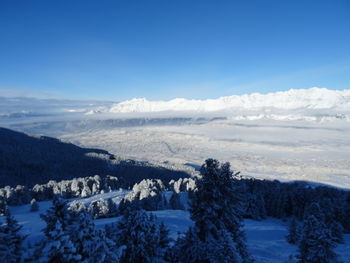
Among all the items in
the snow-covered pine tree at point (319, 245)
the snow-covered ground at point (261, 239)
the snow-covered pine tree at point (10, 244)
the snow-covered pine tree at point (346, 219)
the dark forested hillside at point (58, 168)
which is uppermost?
the snow-covered pine tree at point (10, 244)

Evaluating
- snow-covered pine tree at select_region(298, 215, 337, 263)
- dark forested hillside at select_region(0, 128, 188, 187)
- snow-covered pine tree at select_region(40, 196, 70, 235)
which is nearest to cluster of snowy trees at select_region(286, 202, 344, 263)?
snow-covered pine tree at select_region(298, 215, 337, 263)

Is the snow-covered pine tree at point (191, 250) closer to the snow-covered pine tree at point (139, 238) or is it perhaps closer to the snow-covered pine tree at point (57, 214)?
the snow-covered pine tree at point (139, 238)

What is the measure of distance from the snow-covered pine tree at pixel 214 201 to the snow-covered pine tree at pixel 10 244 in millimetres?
11813

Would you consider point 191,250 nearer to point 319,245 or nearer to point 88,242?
point 88,242

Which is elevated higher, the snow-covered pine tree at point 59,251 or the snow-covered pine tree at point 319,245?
the snow-covered pine tree at point 59,251

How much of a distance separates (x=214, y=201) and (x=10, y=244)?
537 inches

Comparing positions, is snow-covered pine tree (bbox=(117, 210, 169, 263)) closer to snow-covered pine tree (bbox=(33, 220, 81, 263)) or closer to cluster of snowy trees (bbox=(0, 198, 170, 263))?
cluster of snowy trees (bbox=(0, 198, 170, 263))

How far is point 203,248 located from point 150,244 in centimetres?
369

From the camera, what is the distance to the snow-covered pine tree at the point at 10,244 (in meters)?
13.5

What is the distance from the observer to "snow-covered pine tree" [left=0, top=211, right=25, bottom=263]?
13.5 meters

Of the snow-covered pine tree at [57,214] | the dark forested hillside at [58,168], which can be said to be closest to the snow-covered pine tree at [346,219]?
the snow-covered pine tree at [57,214]

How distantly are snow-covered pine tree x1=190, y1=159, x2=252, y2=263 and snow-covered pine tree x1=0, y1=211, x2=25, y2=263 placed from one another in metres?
11.8

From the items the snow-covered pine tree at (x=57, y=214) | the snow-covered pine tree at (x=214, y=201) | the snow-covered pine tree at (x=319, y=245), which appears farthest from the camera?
the snow-covered pine tree at (x=319, y=245)

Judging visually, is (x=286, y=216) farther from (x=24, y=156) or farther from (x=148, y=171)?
(x=24, y=156)
